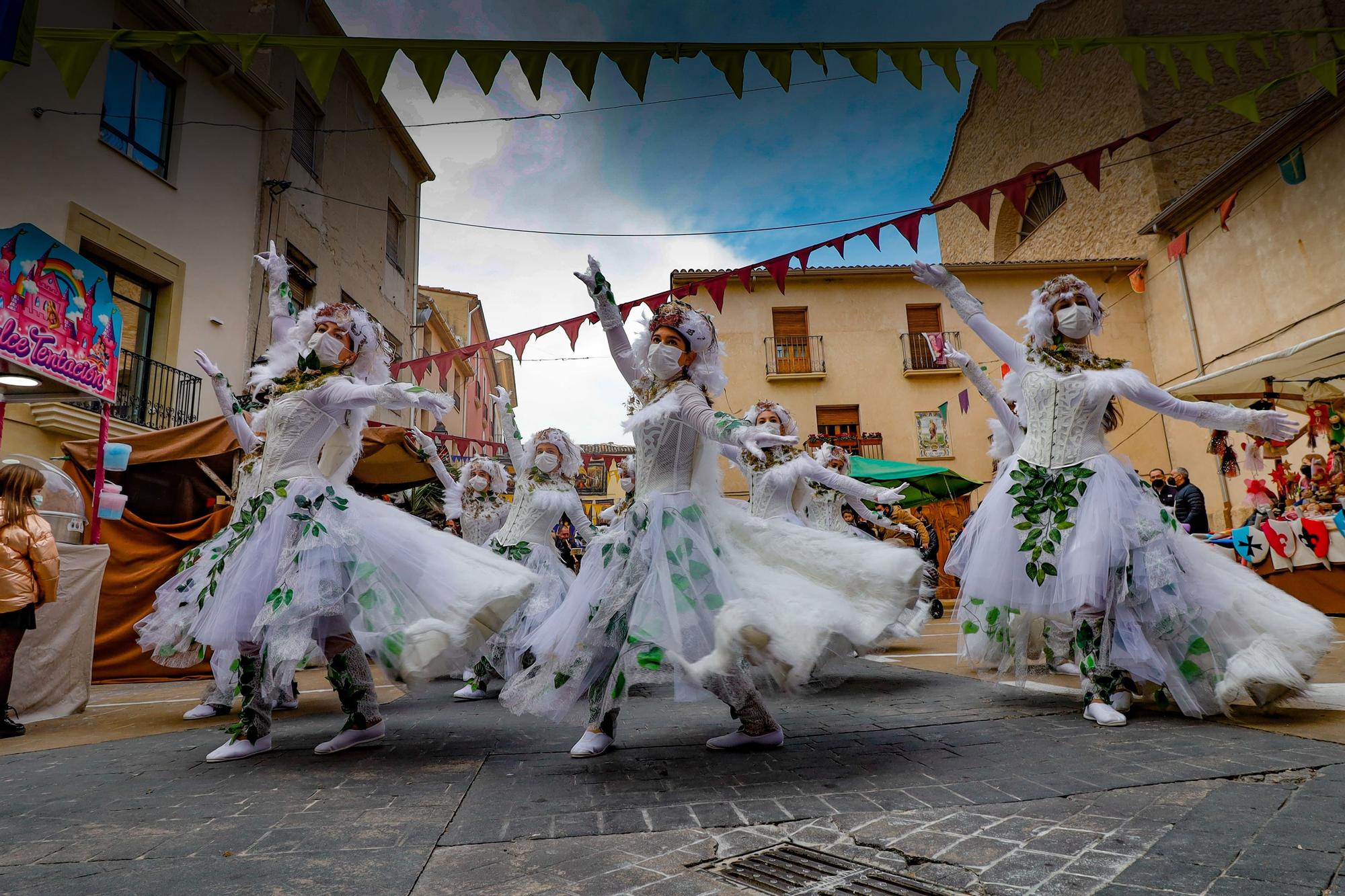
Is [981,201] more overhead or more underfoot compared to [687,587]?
more overhead

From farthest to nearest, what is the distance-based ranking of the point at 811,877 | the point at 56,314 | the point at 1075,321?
the point at 56,314
the point at 1075,321
the point at 811,877

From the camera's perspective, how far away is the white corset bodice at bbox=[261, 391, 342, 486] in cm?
383

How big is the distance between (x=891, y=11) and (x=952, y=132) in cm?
1983

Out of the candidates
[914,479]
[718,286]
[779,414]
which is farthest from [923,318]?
[779,414]

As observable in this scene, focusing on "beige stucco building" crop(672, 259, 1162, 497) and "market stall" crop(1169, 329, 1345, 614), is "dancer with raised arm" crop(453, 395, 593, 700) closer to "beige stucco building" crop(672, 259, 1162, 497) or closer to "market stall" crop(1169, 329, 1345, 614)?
"market stall" crop(1169, 329, 1345, 614)

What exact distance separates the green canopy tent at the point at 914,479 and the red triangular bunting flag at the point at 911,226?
557 cm

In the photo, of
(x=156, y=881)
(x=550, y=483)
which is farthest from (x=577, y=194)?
(x=156, y=881)

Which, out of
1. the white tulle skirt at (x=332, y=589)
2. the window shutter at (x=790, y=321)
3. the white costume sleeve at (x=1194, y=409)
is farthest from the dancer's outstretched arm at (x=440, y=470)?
the window shutter at (x=790, y=321)

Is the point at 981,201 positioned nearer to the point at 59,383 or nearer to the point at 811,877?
the point at 811,877

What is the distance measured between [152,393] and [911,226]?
11525 millimetres

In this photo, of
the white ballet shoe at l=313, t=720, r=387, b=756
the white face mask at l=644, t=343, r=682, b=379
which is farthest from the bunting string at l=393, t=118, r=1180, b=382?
the white ballet shoe at l=313, t=720, r=387, b=756

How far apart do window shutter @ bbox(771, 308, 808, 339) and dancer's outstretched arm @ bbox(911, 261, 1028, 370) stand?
57.6 feet

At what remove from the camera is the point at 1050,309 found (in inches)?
172

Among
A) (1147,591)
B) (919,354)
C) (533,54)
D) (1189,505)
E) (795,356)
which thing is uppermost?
(795,356)
